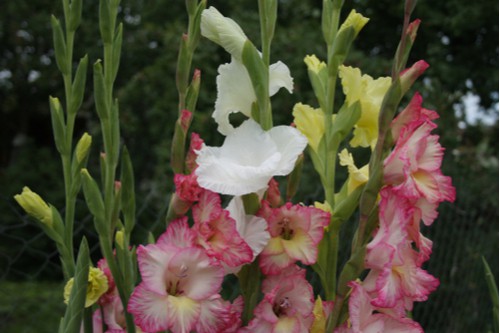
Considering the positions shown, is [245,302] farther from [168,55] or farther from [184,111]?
[168,55]

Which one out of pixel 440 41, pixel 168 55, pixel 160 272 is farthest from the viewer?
pixel 440 41

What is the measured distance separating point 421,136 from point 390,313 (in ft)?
0.45

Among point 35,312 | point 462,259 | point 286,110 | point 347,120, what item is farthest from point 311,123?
point 35,312

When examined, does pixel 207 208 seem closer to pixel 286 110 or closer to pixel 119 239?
pixel 119 239

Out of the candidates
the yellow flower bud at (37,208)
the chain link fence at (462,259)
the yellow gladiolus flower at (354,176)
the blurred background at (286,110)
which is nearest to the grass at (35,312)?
the blurred background at (286,110)

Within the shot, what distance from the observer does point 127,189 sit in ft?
2.00

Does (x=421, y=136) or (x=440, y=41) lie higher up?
(x=440, y=41)

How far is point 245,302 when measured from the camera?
566mm

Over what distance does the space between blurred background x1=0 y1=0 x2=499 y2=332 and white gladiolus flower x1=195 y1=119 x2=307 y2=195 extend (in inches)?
40.2

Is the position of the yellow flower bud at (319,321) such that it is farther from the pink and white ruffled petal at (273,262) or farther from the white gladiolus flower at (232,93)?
the white gladiolus flower at (232,93)

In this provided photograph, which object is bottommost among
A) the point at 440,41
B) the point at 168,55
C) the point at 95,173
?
the point at 95,173

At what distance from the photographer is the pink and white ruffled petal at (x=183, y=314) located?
52 cm

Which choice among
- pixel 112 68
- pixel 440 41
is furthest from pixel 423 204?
pixel 440 41

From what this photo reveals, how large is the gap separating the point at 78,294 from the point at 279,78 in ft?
0.79
